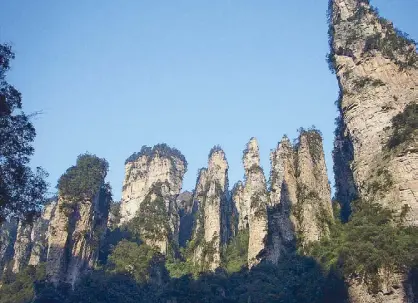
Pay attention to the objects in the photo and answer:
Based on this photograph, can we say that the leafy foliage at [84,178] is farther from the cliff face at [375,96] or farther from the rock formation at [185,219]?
the cliff face at [375,96]

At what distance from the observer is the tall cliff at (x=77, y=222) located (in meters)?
51.6

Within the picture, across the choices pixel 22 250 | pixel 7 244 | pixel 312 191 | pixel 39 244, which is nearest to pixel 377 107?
pixel 312 191

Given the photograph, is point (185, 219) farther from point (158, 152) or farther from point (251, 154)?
point (251, 154)

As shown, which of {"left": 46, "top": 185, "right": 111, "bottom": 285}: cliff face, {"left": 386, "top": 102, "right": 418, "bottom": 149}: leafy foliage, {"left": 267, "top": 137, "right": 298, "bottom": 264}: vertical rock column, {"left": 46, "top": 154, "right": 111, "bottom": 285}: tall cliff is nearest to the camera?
{"left": 386, "top": 102, "right": 418, "bottom": 149}: leafy foliage

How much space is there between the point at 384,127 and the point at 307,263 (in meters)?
15.0

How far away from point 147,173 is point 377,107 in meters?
60.0

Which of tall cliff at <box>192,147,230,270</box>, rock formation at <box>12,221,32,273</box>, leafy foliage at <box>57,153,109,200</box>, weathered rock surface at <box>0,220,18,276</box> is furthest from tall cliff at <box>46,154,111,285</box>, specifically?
weathered rock surface at <box>0,220,18,276</box>

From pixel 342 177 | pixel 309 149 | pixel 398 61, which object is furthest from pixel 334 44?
pixel 342 177

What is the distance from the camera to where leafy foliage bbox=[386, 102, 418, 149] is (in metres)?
30.4

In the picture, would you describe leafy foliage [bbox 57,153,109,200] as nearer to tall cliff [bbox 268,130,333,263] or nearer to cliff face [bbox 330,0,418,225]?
tall cliff [bbox 268,130,333,263]

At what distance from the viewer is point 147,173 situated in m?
87.6

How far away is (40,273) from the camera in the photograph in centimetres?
5562

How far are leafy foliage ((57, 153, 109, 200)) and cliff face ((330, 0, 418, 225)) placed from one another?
113 feet

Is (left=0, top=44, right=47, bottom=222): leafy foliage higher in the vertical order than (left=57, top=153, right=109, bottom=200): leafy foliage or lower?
lower
